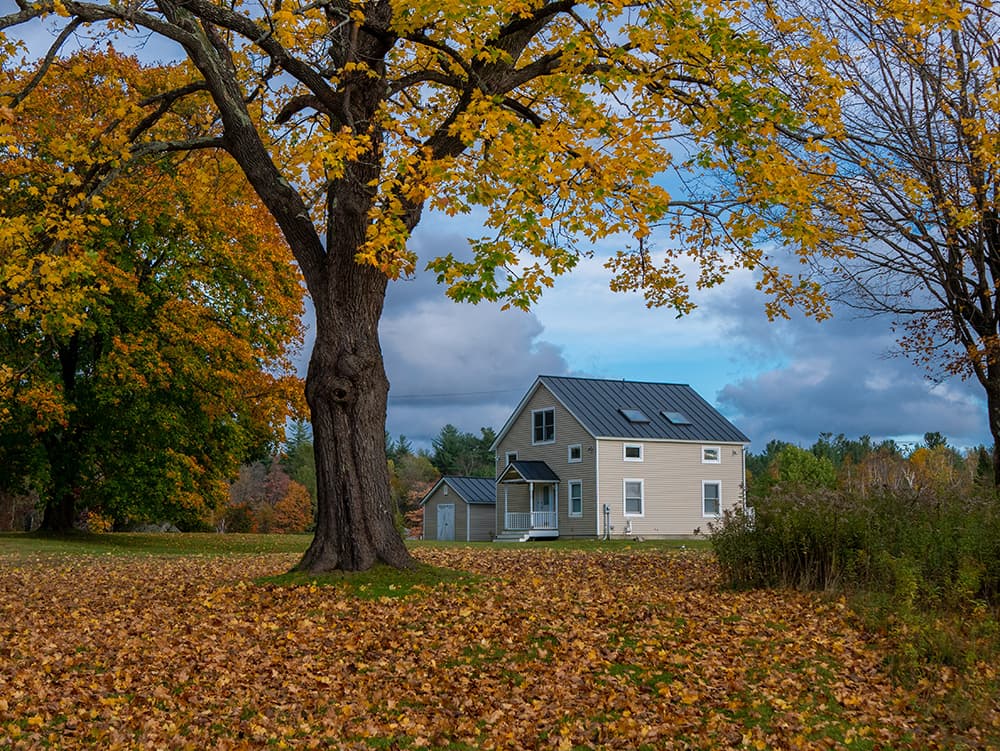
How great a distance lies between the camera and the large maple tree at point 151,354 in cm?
2341

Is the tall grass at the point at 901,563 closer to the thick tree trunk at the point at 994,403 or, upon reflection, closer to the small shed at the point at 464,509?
the thick tree trunk at the point at 994,403

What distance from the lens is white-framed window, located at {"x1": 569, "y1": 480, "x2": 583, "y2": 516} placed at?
3619cm

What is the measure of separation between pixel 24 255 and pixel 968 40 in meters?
15.6

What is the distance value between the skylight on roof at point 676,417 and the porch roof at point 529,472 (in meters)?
5.11

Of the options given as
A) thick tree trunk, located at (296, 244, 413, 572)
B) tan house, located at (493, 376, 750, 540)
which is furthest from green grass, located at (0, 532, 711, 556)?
thick tree trunk, located at (296, 244, 413, 572)

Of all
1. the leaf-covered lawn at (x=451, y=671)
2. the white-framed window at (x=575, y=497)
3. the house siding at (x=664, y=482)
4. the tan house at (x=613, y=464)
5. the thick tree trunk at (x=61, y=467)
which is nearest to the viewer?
the leaf-covered lawn at (x=451, y=671)

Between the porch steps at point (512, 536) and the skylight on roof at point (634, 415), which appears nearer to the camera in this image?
the skylight on roof at point (634, 415)

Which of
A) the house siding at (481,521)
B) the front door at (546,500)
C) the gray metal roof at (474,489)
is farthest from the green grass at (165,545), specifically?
the gray metal roof at (474,489)

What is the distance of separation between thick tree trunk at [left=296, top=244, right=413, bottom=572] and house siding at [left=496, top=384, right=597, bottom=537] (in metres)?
23.6

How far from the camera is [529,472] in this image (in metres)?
37.2

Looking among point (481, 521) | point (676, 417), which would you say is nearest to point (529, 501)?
point (481, 521)

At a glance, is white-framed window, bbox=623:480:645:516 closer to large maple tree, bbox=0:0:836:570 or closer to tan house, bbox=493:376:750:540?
tan house, bbox=493:376:750:540

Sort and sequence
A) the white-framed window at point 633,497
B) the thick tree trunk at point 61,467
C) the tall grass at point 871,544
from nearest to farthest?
1. the tall grass at point 871,544
2. the thick tree trunk at point 61,467
3. the white-framed window at point 633,497

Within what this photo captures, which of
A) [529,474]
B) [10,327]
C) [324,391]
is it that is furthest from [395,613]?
[529,474]
